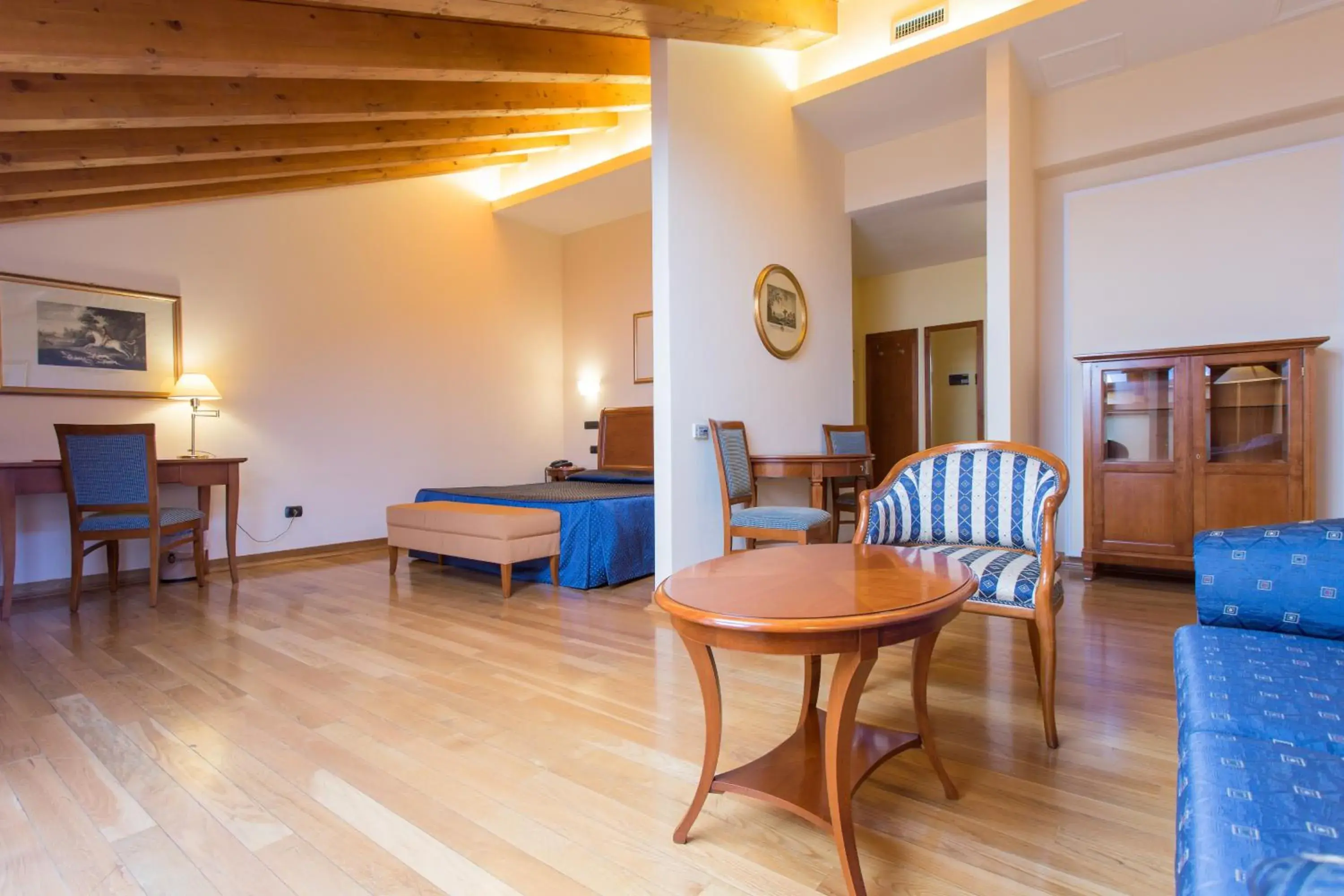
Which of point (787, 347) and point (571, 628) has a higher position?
point (787, 347)

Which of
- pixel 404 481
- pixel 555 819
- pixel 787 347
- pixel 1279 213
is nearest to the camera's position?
pixel 555 819

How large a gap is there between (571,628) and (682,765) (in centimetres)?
143

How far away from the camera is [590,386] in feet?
21.8

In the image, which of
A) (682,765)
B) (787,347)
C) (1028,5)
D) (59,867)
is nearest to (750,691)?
(682,765)

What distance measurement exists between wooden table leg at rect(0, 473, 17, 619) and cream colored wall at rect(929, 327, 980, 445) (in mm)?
7286

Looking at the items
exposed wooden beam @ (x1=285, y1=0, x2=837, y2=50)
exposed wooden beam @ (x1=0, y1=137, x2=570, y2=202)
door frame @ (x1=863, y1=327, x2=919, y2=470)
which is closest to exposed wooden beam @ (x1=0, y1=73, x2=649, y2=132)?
exposed wooden beam @ (x1=0, y1=137, x2=570, y2=202)

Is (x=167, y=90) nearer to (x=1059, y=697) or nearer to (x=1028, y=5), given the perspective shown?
(x=1028, y=5)

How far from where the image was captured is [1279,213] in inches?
144

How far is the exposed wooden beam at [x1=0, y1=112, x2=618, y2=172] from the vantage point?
3.17 m

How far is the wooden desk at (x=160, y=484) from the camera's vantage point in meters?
3.34

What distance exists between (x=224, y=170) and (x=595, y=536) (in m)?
3.17

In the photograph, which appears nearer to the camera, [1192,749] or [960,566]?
[1192,749]

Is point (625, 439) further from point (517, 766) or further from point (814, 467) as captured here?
point (517, 766)

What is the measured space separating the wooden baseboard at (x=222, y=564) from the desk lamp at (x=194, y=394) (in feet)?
2.59
